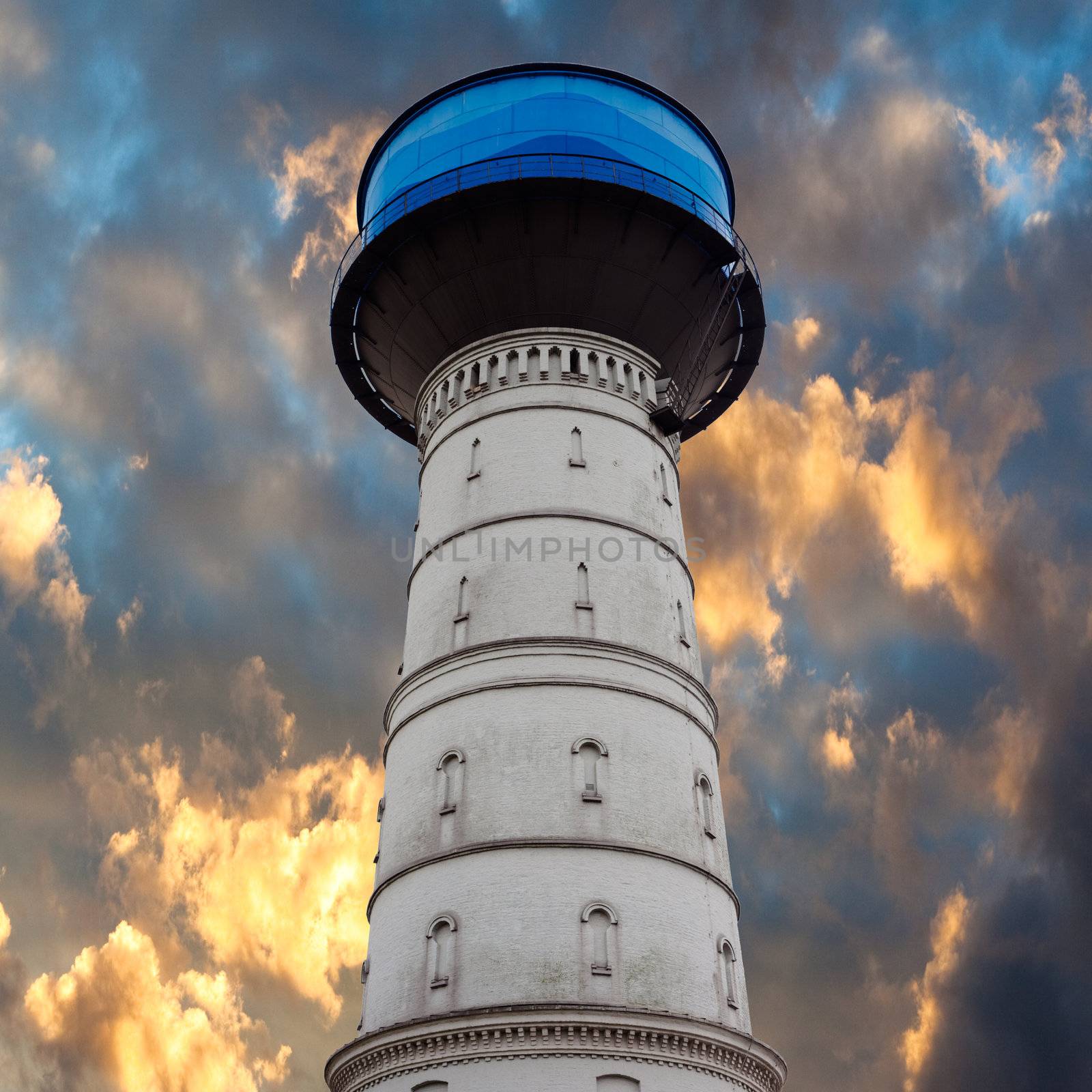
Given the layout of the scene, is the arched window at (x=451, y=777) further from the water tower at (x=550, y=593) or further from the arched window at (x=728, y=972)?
the arched window at (x=728, y=972)

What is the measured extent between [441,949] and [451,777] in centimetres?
374

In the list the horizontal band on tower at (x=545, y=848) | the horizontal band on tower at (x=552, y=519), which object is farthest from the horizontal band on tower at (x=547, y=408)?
the horizontal band on tower at (x=545, y=848)

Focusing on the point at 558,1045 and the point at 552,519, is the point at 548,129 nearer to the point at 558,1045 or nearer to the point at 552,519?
the point at 552,519

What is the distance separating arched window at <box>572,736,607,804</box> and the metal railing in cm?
1546

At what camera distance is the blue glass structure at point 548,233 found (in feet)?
94.5

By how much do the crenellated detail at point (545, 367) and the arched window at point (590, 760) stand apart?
1086cm

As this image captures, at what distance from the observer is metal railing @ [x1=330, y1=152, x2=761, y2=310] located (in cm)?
2867

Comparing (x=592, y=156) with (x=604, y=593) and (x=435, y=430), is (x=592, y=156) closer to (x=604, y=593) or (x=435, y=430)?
(x=435, y=430)

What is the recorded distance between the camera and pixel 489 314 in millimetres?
29938

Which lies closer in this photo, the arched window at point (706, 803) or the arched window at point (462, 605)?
the arched window at point (706, 803)

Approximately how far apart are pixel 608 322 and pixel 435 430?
6.10 metres

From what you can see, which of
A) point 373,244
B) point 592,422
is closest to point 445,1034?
point 592,422

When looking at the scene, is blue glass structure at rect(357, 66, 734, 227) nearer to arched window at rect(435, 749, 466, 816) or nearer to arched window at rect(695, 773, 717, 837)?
arched window at rect(435, 749, 466, 816)

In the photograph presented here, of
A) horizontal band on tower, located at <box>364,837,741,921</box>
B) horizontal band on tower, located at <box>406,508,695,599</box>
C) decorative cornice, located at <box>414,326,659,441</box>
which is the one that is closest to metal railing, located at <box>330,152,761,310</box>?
decorative cornice, located at <box>414,326,659,441</box>
